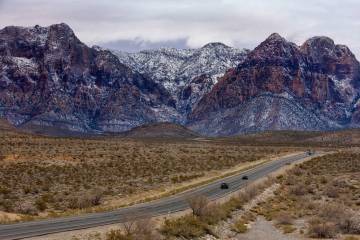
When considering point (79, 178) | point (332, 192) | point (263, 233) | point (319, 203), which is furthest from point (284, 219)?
point (79, 178)

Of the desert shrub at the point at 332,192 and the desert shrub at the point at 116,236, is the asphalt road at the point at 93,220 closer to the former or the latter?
the desert shrub at the point at 116,236

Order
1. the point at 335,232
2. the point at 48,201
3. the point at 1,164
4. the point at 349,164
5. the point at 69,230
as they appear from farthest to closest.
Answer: the point at 349,164, the point at 1,164, the point at 48,201, the point at 335,232, the point at 69,230

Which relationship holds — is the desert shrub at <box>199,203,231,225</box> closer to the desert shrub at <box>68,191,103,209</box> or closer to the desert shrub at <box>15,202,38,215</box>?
the desert shrub at <box>68,191,103,209</box>

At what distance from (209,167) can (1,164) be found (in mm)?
36336

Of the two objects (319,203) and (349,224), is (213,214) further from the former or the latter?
(319,203)

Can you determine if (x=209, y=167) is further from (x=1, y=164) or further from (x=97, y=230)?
(x=97, y=230)

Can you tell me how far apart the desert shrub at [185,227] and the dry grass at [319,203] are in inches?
324

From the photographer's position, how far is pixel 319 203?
5453 cm

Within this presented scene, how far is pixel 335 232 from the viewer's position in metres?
41.7

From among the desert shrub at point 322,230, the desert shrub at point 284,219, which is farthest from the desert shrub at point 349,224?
the desert shrub at point 284,219

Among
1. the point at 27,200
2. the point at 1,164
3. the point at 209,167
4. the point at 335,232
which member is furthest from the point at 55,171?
the point at 335,232

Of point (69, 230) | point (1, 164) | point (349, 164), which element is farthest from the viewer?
point (349, 164)

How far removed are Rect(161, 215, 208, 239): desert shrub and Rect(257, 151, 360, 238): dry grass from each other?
Answer: 823cm

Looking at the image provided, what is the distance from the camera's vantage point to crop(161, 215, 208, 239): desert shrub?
115 feet
